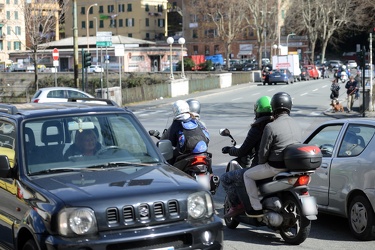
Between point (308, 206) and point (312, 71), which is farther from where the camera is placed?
point (312, 71)

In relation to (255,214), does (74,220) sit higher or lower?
Result: higher

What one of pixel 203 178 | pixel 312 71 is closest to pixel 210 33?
pixel 312 71

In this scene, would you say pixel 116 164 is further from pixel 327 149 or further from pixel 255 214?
pixel 327 149

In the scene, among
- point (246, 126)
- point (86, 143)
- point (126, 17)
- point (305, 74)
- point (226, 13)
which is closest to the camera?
point (86, 143)

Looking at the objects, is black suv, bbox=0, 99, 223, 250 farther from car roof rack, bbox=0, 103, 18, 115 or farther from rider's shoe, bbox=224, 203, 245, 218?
rider's shoe, bbox=224, 203, 245, 218

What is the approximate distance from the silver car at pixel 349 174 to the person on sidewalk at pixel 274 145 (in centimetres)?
91

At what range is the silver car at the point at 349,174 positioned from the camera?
8414mm

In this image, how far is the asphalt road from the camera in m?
8.52

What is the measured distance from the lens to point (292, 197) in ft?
26.4

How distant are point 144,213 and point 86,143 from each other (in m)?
1.34

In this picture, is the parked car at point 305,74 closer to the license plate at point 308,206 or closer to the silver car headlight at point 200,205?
the license plate at point 308,206

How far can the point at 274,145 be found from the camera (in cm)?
812

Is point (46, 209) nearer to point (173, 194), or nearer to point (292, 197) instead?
point (173, 194)

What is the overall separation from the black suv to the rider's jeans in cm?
138
